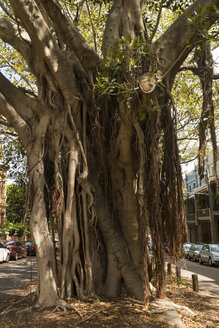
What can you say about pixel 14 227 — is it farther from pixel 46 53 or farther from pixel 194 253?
pixel 46 53

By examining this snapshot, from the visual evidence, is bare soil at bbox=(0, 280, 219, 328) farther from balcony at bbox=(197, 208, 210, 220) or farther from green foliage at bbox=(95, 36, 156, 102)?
balcony at bbox=(197, 208, 210, 220)

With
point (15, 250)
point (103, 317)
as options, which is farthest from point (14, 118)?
point (15, 250)

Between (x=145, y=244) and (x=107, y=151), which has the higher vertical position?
(x=107, y=151)

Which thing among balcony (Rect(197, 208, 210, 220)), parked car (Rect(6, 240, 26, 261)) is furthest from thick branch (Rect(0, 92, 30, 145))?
balcony (Rect(197, 208, 210, 220))

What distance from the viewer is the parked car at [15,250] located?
21.3 m

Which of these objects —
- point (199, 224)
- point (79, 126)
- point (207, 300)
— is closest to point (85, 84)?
point (79, 126)

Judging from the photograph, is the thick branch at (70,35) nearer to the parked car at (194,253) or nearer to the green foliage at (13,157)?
the green foliage at (13,157)

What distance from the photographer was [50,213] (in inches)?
252

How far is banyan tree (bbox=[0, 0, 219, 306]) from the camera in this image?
5750mm

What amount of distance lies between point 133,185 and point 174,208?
882mm

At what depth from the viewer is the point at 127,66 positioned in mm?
5586

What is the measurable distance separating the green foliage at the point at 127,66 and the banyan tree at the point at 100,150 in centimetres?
2

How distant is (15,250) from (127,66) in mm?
18837

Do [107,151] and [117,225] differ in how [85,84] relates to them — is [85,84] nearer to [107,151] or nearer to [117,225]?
[107,151]
